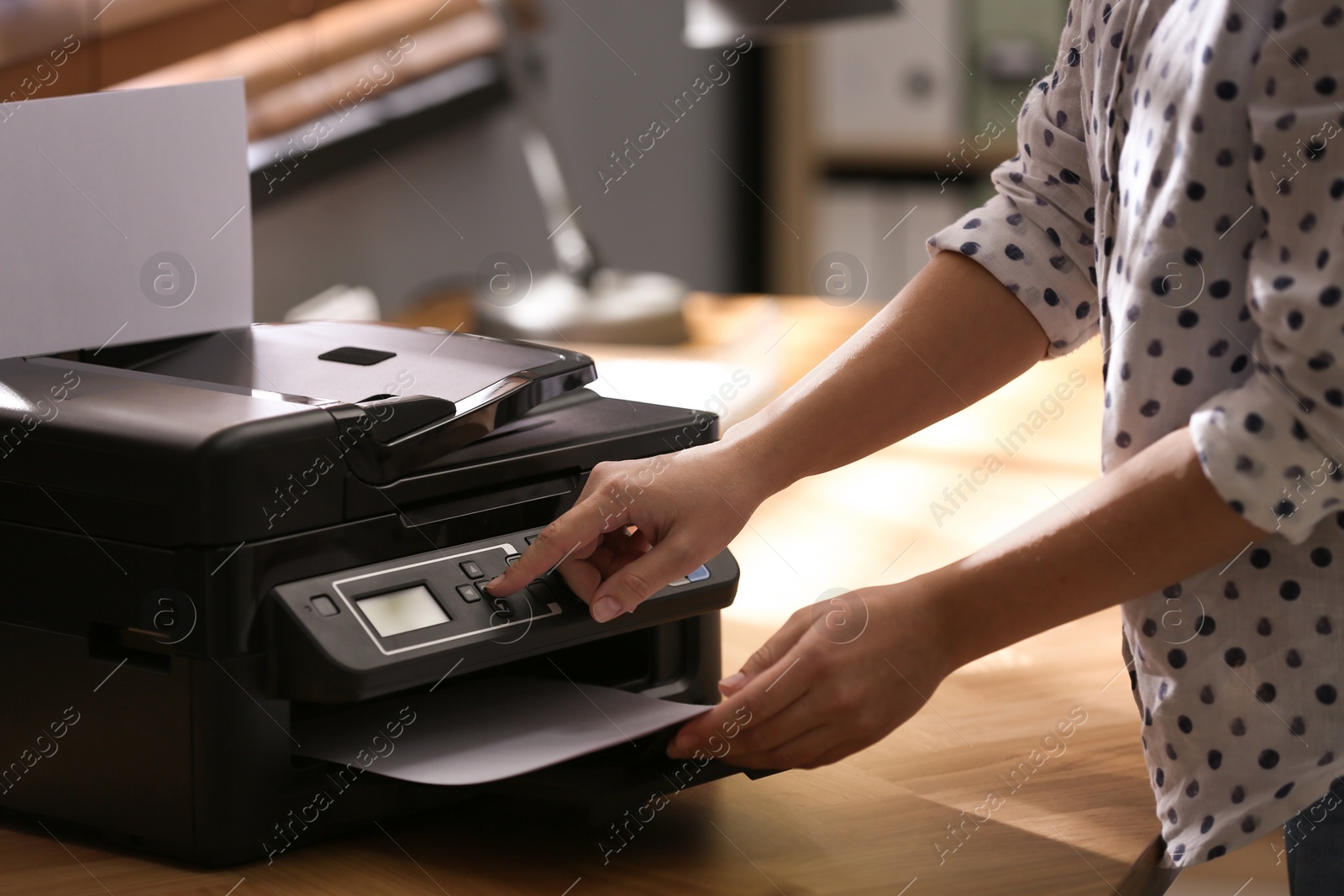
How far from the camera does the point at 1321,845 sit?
2.66ft

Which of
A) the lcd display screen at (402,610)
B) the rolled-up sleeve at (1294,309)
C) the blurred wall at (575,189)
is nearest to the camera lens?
the rolled-up sleeve at (1294,309)

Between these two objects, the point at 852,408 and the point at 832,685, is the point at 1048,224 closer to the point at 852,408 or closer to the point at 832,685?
the point at 852,408

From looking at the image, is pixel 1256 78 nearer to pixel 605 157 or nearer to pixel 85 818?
pixel 85 818

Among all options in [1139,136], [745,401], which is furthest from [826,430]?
[745,401]

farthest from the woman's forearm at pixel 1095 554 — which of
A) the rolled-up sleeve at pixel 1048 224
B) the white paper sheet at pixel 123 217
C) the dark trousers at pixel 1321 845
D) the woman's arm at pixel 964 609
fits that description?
the white paper sheet at pixel 123 217

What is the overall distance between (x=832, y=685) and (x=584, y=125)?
2595 millimetres

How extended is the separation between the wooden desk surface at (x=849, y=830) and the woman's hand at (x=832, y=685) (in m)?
0.06

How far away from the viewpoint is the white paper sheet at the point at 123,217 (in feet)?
3.10

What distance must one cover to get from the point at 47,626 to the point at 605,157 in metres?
2.64

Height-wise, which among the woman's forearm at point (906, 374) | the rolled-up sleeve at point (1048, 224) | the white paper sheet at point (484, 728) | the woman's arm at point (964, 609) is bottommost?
the white paper sheet at point (484, 728)

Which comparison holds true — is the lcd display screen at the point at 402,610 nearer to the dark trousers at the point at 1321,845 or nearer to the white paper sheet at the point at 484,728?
the white paper sheet at the point at 484,728

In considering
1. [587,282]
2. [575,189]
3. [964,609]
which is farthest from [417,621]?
[575,189]

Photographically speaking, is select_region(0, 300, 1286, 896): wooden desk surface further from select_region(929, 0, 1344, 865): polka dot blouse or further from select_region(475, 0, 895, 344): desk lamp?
select_region(475, 0, 895, 344): desk lamp

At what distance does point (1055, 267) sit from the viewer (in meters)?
0.97
